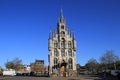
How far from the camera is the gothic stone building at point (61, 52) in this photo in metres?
108

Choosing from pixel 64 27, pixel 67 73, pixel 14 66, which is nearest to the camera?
pixel 67 73

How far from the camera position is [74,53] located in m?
112

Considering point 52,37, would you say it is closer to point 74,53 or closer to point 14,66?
point 74,53

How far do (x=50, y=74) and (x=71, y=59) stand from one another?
10.5m

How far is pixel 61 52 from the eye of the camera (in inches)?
4380

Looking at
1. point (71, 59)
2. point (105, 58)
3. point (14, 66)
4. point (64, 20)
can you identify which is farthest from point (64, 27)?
point (14, 66)

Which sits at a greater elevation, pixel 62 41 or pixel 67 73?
pixel 62 41

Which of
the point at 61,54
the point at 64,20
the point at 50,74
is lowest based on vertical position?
the point at 50,74

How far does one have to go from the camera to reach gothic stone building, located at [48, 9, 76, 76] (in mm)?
108369

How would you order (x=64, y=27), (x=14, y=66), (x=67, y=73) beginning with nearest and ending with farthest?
(x=67, y=73), (x=64, y=27), (x=14, y=66)

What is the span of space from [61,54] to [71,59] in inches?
175

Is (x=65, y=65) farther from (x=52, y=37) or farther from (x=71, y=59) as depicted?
(x=52, y=37)

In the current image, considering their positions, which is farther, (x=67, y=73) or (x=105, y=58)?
(x=105, y=58)

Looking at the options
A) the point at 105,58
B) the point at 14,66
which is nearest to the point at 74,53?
the point at 105,58
